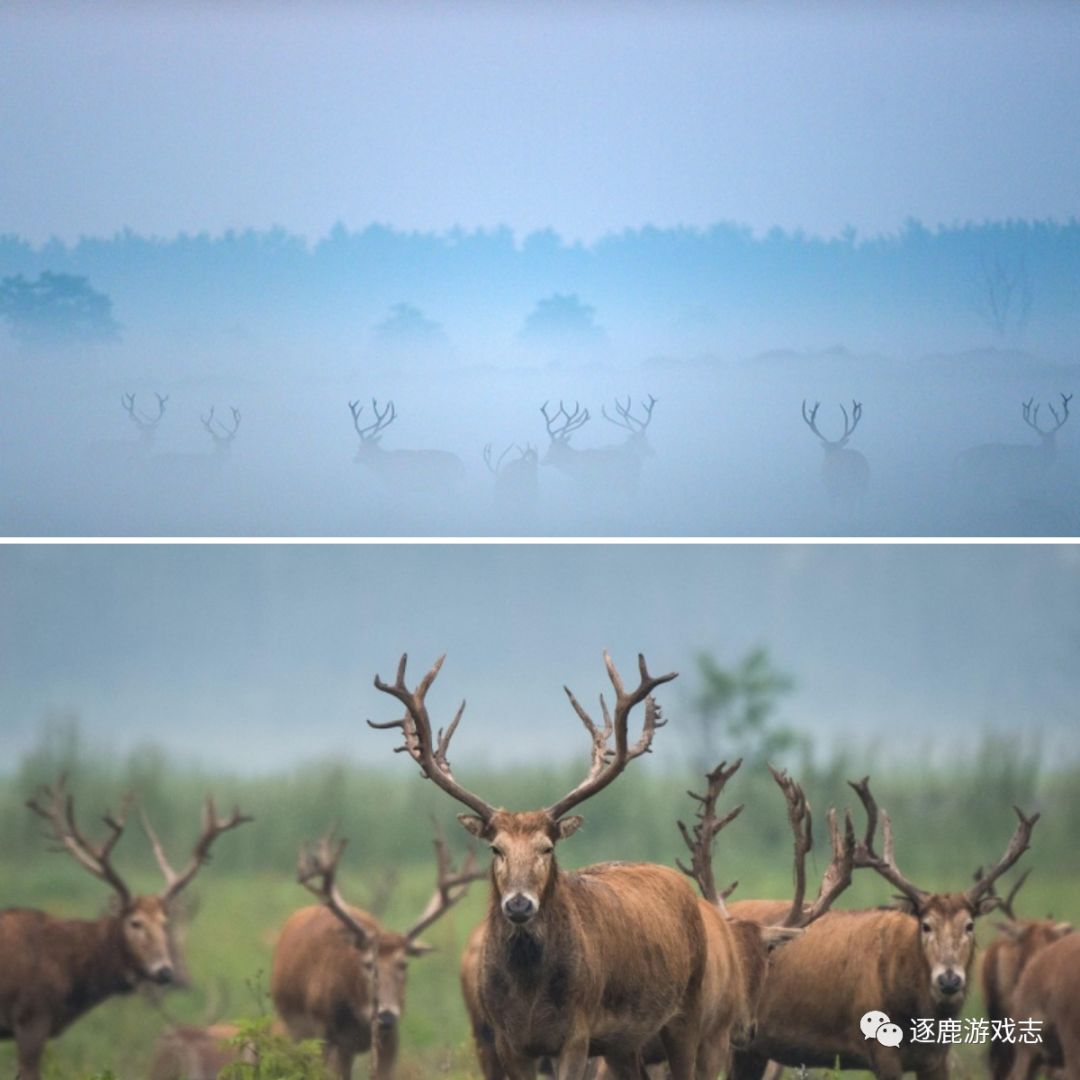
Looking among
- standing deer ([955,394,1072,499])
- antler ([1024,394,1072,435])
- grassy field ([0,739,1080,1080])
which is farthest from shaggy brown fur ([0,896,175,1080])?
antler ([1024,394,1072,435])

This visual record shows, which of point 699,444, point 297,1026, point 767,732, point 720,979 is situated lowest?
point 297,1026

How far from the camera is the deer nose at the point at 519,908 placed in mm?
7262

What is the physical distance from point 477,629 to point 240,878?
8.44ft

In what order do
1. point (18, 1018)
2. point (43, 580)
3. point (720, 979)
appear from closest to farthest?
point (720, 979) < point (18, 1018) < point (43, 580)

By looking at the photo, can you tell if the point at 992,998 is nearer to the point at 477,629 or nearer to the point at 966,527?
the point at 966,527

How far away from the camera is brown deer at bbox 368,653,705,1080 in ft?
24.6

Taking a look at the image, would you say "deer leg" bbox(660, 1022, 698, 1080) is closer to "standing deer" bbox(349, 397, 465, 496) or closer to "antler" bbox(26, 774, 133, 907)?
"antler" bbox(26, 774, 133, 907)

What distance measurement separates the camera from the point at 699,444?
12969mm

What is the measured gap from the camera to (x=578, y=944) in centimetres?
Answer: 757

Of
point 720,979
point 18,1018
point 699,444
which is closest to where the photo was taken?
point 720,979

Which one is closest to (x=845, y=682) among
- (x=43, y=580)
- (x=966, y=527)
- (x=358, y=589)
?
(x=966, y=527)

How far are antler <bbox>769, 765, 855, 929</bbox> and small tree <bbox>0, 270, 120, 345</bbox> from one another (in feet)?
19.1

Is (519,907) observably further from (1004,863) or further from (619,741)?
(1004,863)

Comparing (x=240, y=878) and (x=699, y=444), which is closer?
(x=699, y=444)
